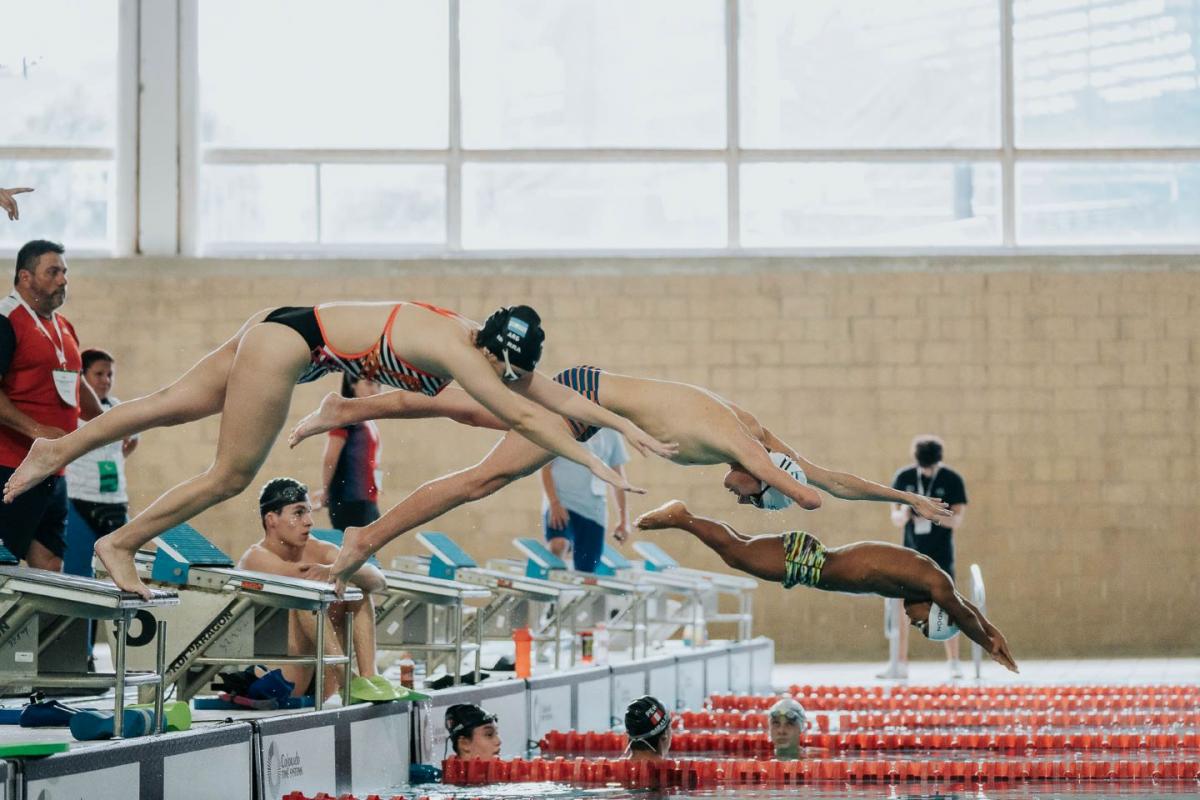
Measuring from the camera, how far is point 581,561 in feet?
36.0

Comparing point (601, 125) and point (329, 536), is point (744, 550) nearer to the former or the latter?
point (329, 536)

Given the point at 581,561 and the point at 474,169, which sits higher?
the point at 474,169

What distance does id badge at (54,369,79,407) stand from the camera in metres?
6.75

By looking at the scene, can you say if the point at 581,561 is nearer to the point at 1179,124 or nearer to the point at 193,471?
the point at 193,471

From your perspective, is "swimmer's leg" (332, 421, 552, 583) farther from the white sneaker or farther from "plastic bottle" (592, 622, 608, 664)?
the white sneaker

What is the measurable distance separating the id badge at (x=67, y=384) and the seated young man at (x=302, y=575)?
927 millimetres

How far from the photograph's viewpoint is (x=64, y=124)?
49.7 feet

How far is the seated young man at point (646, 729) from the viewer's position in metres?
7.75

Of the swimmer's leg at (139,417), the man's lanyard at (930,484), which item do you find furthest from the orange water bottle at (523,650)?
the man's lanyard at (930,484)

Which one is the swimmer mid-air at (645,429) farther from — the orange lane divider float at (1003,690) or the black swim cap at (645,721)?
the orange lane divider float at (1003,690)

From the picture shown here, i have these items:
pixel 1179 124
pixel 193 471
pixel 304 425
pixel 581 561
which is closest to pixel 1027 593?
pixel 1179 124

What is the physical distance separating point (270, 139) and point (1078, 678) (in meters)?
8.18

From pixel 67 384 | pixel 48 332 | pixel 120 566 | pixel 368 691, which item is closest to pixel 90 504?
pixel 67 384

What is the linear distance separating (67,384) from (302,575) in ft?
4.50
